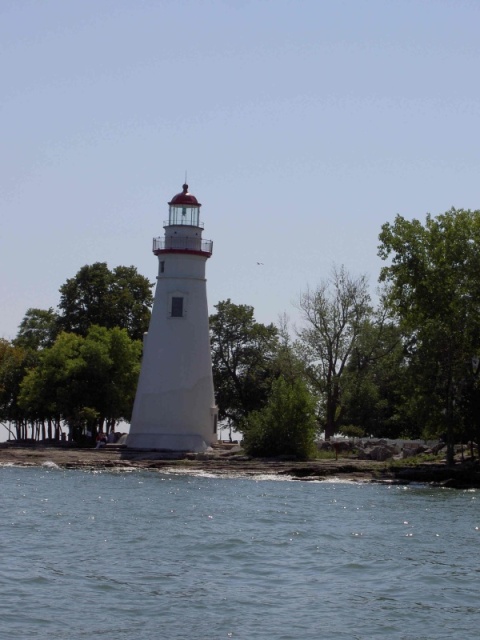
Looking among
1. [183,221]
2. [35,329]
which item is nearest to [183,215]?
[183,221]

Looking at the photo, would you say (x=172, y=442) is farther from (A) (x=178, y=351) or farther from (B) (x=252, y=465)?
(B) (x=252, y=465)

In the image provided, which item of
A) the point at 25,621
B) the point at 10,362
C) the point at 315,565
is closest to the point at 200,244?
the point at 10,362

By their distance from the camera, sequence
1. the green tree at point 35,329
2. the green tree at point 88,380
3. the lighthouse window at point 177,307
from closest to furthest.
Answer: the lighthouse window at point 177,307 < the green tree at point 88,380 < the green tree at point 35,329

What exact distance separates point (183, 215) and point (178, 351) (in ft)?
22.4

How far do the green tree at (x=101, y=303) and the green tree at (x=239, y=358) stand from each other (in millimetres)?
5236

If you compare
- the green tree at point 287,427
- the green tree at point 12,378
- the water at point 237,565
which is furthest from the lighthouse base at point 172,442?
the green tree at point 12,378

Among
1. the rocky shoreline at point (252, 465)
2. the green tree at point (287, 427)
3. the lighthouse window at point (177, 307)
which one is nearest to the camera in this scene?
the rocky shoreline at point (252, 465)

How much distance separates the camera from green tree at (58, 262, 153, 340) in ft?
265

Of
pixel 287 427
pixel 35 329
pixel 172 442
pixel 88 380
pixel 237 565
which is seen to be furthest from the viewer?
pixel 35 329

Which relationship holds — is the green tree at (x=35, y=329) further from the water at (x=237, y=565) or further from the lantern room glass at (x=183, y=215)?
the water at (x=237, y=565)

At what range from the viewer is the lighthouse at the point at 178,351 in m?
59.6

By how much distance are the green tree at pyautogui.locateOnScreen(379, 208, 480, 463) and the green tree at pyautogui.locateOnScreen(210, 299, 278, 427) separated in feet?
94.6

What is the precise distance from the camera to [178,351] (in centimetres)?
5975

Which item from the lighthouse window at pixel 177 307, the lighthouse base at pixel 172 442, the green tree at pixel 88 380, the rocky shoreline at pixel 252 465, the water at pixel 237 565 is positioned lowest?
→ the water at pixel 237 565
